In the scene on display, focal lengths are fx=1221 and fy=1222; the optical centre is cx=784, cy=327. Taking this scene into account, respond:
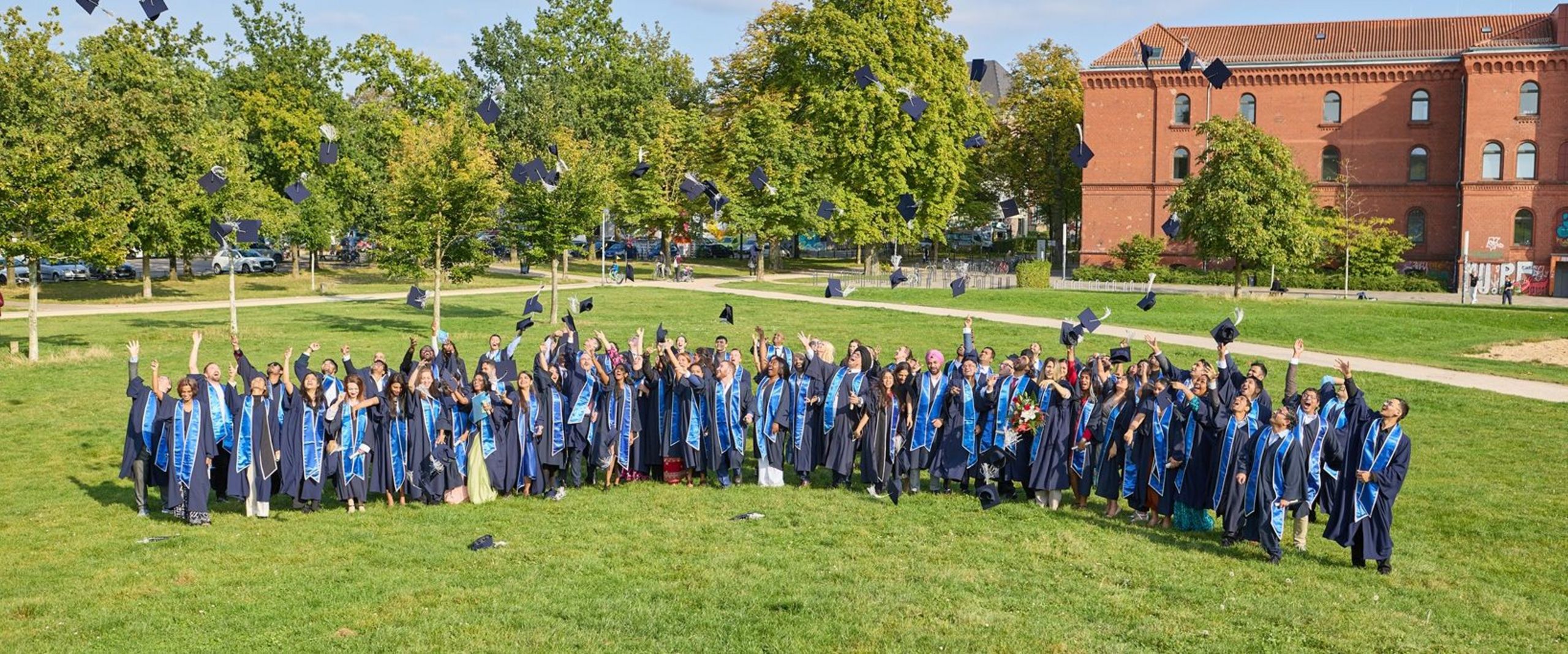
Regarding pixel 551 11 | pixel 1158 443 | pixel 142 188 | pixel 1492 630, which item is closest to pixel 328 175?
pixel 551 11

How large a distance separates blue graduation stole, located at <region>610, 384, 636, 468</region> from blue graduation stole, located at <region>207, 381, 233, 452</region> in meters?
3.64

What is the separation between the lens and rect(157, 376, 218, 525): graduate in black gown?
11.2m

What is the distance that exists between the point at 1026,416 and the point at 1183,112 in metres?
45.8

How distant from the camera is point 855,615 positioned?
336 inches

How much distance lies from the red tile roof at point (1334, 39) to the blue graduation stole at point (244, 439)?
→ 4818 cm

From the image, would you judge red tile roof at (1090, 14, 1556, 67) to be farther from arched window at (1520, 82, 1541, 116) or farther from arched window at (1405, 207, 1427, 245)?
arched window at (1405, 207, 1427, 245)

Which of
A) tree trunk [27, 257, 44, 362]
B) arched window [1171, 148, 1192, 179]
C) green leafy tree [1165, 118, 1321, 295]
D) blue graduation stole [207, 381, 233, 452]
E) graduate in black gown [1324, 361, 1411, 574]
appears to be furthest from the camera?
arched window [1171, 148, 1192, 179]

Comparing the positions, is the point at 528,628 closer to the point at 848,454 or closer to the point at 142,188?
the point at 848,454

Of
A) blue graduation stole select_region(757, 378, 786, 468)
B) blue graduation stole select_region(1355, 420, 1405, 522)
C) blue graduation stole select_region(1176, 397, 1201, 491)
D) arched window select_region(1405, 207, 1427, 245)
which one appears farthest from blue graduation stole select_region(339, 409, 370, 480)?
arched window select_region(1405, 207, 1427, 245)

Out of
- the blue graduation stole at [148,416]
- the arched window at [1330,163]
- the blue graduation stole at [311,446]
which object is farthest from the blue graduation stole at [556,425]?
the arched window at [1330,163]

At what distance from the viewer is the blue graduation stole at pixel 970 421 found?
12242 millimetres

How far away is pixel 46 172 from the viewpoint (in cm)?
2144

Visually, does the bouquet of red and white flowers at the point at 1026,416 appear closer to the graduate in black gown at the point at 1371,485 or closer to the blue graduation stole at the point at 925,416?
the blue graduation stole at the point at 925,416

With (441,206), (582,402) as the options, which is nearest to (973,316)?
(441,206)
